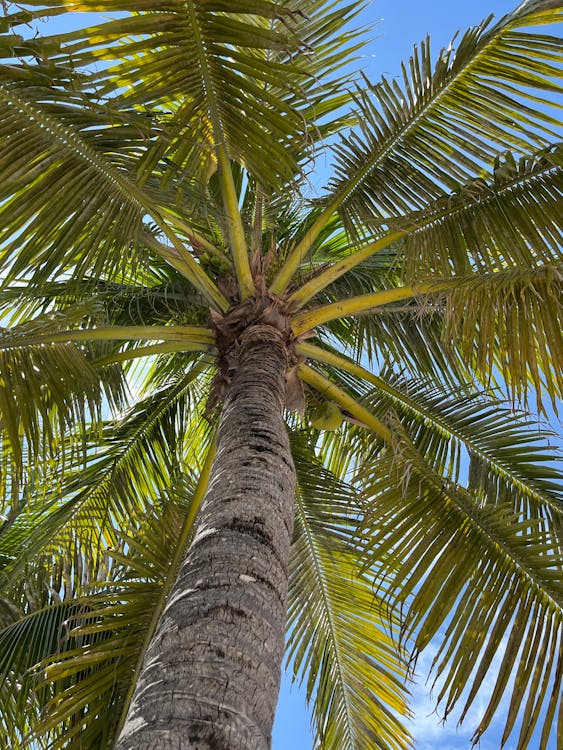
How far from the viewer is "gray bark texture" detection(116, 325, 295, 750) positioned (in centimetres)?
145

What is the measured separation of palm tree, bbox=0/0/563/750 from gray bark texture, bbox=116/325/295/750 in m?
0.01

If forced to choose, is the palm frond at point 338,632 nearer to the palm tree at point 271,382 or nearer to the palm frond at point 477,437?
the palm tree at point 271,382

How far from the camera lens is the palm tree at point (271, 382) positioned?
9.16 feet

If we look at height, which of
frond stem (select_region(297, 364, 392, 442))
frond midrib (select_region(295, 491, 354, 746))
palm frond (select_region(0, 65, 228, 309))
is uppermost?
palm frond (select_region(0, 65, 228, 309))

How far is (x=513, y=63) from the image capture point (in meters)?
4.09

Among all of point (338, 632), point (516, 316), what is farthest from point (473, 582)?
point (338, 632)

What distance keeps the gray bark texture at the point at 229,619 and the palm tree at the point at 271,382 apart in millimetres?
11

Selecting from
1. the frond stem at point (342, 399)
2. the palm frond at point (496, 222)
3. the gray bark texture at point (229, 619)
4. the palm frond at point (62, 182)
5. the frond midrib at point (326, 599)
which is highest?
the palm frond at point (496, 222)

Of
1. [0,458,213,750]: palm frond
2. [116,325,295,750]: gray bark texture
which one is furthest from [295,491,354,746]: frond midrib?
[116,325,295,750]: gray bark texture

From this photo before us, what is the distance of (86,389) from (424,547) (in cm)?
212

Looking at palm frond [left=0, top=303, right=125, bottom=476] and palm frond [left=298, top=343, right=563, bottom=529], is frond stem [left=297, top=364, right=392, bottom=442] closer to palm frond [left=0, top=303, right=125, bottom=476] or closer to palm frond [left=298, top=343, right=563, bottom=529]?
palm frond [left=298, top=343, right=563, bottom=529]

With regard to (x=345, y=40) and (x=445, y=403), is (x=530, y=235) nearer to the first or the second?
(x=445, y=403)

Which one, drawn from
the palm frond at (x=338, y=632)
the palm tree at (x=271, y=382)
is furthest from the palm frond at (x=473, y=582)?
the palm frond at (x=338, y=632)

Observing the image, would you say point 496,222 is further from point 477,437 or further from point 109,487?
point 109,487
